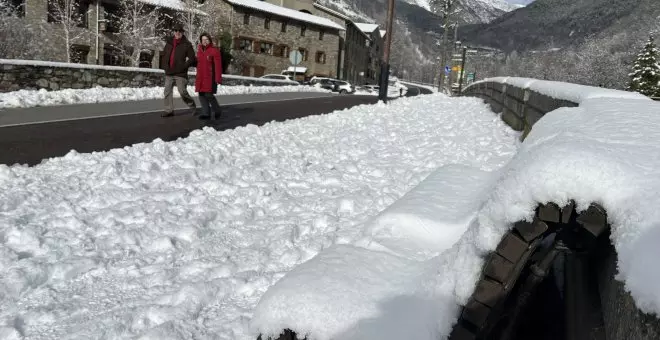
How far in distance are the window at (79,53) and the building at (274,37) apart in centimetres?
1661

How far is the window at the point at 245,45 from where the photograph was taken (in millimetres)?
54156

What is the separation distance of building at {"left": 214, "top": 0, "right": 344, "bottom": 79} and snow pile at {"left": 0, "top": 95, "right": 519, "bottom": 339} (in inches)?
1890

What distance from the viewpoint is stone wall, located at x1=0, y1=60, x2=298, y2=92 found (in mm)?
12016

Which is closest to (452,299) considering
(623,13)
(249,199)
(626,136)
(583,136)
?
(583,136)

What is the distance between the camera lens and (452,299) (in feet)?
6.00

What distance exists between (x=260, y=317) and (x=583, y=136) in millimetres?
1574

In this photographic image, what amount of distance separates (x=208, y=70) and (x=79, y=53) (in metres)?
32.4

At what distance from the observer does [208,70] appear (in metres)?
10.9

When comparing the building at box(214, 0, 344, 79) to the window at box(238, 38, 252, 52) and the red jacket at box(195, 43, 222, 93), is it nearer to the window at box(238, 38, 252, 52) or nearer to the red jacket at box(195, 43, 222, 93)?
the window at box(238, 38, 252, 52)

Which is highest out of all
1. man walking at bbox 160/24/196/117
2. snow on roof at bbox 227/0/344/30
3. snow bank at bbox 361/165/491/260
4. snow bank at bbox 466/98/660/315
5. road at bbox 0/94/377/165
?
snow on roof at bbox 227/0/344/30

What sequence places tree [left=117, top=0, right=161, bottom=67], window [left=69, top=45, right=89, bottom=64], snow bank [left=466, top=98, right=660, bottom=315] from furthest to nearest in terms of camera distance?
tree [left=117, top=0, right=161, bottom=67] → window [left=69, top=45, right=89, bottom=64] → snow bank [left=466, top=98, right=660, bottom=315]

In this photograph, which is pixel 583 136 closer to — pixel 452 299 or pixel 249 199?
pixel 452 299

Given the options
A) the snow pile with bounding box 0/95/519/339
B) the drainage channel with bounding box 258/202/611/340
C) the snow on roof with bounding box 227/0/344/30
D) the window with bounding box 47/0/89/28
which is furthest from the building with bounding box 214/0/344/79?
the drainage channel with bounding box 258/202/611/340

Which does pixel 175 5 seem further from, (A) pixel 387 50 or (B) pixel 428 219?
(B) pixel 428 219
